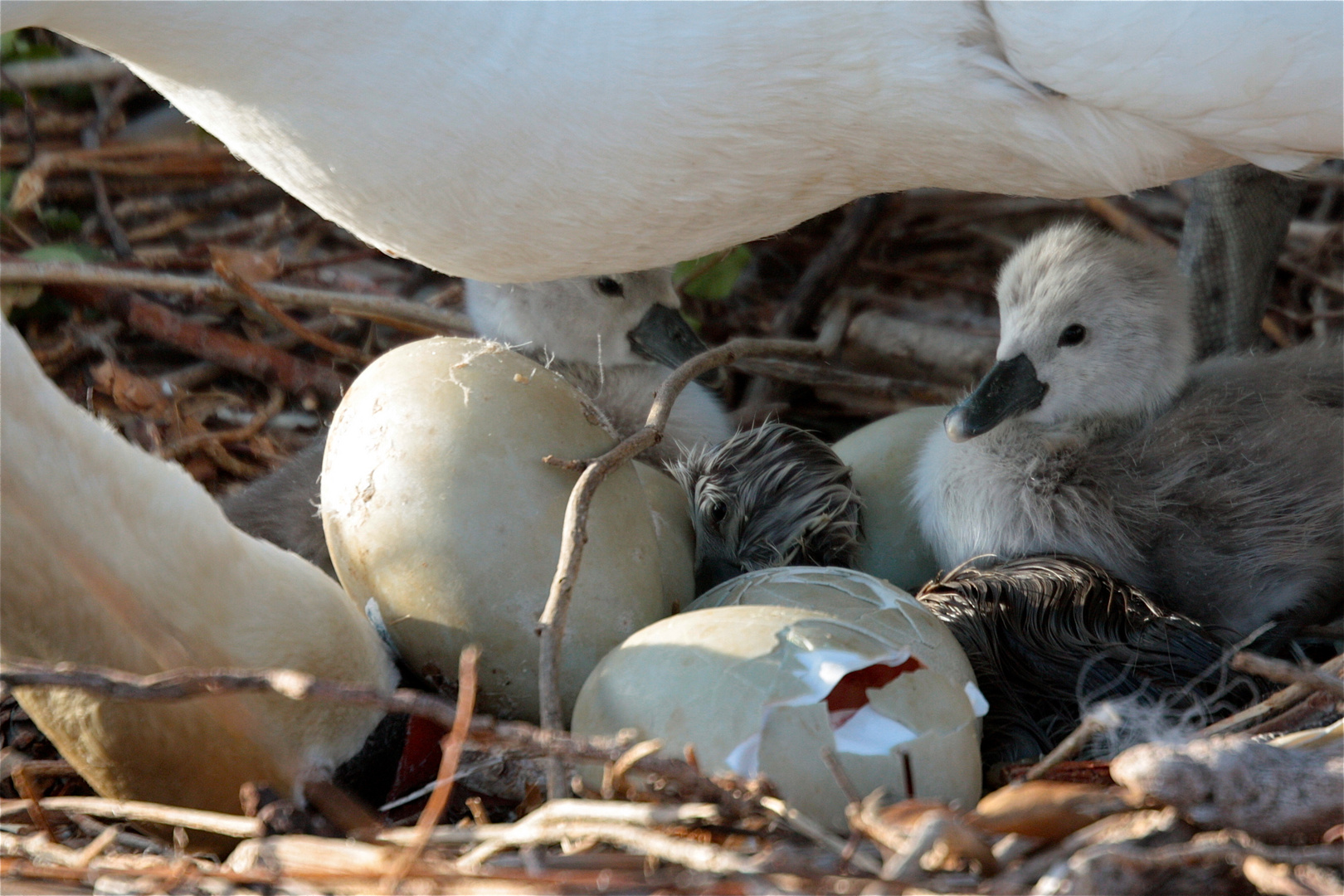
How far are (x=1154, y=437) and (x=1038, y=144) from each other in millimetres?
595

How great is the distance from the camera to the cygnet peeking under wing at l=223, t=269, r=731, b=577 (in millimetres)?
1780

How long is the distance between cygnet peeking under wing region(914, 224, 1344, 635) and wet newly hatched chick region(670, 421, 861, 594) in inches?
4.8

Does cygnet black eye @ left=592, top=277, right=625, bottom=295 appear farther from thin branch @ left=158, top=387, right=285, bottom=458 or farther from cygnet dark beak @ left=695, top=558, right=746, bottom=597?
thin branch @ left=158, top=387, right=285, bottom=458

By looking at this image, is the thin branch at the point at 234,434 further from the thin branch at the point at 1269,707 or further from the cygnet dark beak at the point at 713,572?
the thin branch at the point at 1269,707

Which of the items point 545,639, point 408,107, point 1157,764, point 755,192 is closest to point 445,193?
point 408,107

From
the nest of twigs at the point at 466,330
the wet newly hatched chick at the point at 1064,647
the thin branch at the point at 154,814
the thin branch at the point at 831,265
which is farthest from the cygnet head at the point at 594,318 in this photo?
the thin branch at the point at 154,814

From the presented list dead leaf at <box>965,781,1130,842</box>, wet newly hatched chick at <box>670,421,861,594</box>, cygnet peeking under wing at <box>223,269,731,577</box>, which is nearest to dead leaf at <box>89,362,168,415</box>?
cygnet peeking under wing at <box>223,269,731,577</box>

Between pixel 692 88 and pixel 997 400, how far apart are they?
2.17 ft

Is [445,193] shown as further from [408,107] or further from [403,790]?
[403,790]

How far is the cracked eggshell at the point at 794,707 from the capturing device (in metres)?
1.00

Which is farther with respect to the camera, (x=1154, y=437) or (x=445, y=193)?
(x=1154, y=437)

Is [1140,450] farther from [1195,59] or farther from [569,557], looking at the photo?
[569,557]

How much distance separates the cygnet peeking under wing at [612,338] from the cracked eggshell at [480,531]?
42 centimetres

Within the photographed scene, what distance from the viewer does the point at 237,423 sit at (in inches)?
78.0
